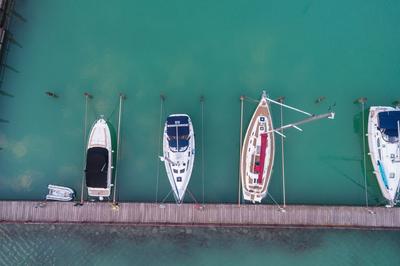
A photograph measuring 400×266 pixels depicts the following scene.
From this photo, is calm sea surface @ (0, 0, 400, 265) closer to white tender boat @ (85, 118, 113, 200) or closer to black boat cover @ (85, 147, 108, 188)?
white tender boat @ (85, 118, 113, 200)

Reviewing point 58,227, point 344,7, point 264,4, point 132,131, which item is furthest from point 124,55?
point 344,7

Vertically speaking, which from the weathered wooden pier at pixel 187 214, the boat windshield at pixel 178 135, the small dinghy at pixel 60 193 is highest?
the boat windshield at pixel 178 135

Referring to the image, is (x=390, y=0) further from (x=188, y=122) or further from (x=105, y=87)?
(x=105, y=87)

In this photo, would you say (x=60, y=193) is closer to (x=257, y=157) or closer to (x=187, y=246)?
(x=187, y=246)

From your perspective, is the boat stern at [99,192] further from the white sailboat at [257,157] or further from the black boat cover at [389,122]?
the black boat cover at [389,122]

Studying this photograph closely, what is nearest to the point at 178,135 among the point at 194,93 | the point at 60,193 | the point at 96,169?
the point at 194,93

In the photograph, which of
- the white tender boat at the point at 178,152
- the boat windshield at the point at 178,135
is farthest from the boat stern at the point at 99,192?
the boat windshield at the point at 178,135
